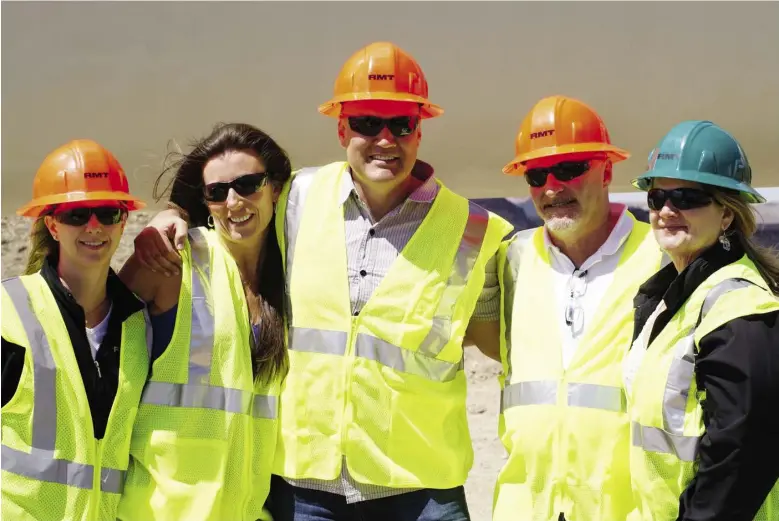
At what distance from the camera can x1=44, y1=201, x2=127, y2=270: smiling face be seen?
3.27 m

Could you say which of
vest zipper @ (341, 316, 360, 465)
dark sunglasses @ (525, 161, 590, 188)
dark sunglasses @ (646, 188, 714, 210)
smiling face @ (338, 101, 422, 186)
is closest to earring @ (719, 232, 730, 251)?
dark sunglasses @ (646, 188, 714, 210)

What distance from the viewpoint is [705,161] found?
314 centimetres

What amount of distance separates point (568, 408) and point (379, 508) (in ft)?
2.67

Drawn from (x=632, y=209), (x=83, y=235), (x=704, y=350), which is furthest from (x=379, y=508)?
(x=632, y=209)

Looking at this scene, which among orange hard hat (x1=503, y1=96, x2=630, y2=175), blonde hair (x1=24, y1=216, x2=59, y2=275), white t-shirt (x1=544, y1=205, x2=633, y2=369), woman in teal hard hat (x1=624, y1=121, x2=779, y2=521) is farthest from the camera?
orange hard hat (x1=503, y1=96, x2=630, y2=175)

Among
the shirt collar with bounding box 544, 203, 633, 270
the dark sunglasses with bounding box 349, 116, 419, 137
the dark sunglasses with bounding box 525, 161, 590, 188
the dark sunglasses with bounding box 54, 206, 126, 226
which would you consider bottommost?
the shirt collar with bounding box 544, 203, 633, 270

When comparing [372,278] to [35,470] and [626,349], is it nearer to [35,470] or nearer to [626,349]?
[626,349]

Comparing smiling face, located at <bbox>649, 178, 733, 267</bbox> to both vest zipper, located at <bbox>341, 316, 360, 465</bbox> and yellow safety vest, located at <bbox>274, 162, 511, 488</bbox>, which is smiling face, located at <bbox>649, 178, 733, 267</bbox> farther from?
vest zipper, located at <bbox>341, 316, 360, 465</bbox>

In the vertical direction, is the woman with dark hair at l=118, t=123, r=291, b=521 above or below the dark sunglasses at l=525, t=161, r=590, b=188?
below

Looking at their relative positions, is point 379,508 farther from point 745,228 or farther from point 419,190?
point 745,228

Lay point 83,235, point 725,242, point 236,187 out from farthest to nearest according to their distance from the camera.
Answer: point 236,187, point 83,235, point 725,242

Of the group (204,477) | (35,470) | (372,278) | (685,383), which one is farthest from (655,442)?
(35,470)

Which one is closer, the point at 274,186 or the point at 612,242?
the point at 612,242

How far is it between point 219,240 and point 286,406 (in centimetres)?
72
